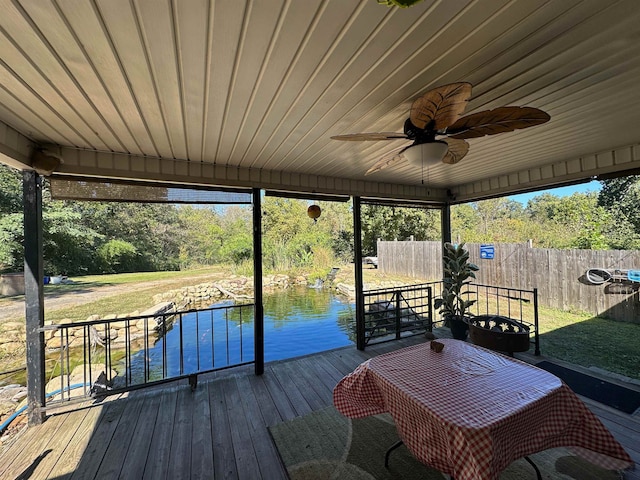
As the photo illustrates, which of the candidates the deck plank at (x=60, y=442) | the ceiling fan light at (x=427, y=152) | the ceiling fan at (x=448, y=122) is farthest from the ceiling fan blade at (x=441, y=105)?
the deck plank at (x=60, y=442)

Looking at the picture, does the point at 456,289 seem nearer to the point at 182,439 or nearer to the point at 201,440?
the point at 201,440

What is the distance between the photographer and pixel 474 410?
1203 millimetres

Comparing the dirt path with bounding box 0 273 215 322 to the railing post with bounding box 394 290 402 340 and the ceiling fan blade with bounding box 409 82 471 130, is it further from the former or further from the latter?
the ceiling fan blade with bounding box 409 82 471 130

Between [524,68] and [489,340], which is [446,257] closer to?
[489,340]

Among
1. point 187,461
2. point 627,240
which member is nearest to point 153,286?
point 187,461

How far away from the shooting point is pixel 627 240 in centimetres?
657

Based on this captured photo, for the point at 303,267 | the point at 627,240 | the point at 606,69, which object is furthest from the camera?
the point at 303,267

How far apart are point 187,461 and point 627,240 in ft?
33.6

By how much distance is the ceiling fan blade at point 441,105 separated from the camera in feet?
3.87

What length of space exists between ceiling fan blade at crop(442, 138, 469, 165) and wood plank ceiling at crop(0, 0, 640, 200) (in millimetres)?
296

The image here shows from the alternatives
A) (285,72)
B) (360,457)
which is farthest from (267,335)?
(285,72)

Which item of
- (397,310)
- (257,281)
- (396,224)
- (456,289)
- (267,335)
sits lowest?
(267,335)

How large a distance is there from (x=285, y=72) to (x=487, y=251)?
619 centimetres

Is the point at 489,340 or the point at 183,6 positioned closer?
the point at 183,6
